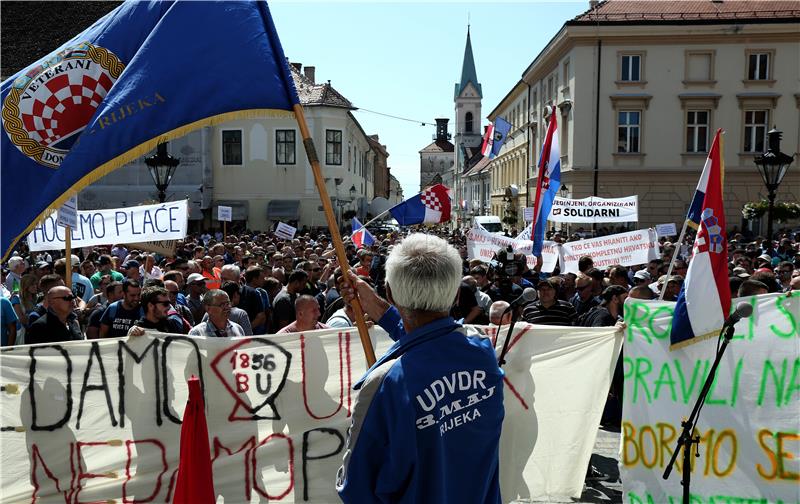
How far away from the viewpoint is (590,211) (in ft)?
48.8

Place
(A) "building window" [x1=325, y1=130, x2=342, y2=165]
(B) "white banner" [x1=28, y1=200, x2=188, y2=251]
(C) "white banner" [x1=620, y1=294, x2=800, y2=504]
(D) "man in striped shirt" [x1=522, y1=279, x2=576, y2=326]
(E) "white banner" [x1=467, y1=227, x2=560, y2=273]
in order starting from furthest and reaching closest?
(A) "building window" [x1=325, y1=130, x2=342, y2=165] < (E) "white banner" [x1=467, y1=227, x2=560, y2=273] < (B) "white banner" [x1=28, y1=200, x2=188, y2=251] < (D) "man in striped shirt" [x1=522, y1=279, x2=576, y2=326] < (C) "white banner" [x1=620, y1=294, x2=800, y2=504]

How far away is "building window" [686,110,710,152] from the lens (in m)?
36.2

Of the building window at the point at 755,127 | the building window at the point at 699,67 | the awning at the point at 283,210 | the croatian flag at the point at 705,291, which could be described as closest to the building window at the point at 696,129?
the building window at the point at 699,67

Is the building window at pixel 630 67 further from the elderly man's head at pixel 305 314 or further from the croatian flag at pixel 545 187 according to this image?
the elderly man's head at pixel 305 314

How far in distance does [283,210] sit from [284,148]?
342cm

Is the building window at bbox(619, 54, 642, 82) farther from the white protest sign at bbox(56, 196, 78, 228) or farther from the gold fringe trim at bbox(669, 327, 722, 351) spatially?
the gold fringe trim at bbox(669, 327, 722, 351)

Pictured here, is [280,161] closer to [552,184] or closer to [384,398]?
[552,184]

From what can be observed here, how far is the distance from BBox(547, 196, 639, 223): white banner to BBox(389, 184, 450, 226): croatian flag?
225 cm

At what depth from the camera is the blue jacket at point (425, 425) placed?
221 cm

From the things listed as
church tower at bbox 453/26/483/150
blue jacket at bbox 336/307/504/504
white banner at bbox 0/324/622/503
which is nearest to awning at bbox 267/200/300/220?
white banner at bbox 0/324/622/503

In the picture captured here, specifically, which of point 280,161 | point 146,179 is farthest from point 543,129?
point 146,179

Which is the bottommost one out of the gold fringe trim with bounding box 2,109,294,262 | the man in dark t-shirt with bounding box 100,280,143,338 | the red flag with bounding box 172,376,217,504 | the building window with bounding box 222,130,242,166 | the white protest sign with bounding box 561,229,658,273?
the red flag with bounding box 172,376,217,504

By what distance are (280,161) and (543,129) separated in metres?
16.2

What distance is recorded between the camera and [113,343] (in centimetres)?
502
